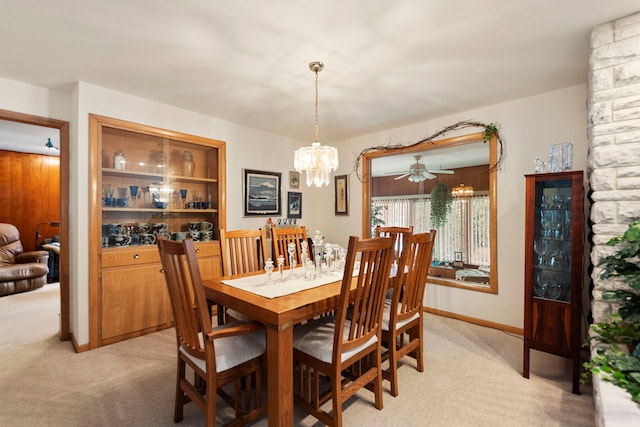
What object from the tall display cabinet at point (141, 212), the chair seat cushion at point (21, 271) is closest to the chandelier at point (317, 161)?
the tall display cabinet at point (141, 212)

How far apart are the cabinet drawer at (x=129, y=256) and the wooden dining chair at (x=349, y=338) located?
6.63 feet

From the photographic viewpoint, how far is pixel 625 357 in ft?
A: 4.87

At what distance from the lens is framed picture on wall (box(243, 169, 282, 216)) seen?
13.3ft

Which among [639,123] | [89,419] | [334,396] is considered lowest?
[89,419]

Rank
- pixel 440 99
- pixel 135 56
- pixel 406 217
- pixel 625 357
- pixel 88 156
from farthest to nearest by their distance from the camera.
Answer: pixel 406 217 → pixel 440 99 → pixel 88 156 → pixel 135 56 → pixel 625 357

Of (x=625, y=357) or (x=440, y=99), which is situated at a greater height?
(x=440, y=99)

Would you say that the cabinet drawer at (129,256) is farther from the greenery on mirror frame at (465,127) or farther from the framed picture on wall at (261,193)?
the greenery on mirror frame at (465,127)

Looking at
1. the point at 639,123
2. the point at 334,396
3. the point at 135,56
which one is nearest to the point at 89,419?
the point at 334,396

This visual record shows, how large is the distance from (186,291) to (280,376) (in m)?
0.64

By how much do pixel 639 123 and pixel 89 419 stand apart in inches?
147

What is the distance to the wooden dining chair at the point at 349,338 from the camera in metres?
1.58

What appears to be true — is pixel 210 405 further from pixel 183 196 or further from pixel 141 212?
pixel 183 196

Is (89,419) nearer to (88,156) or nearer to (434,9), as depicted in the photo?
(88,156)

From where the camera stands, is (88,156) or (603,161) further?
(88,156)
